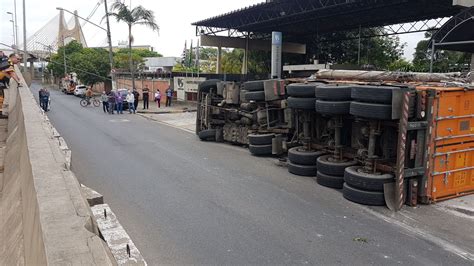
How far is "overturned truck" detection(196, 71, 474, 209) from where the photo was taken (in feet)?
24.6

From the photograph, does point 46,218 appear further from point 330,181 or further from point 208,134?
point 208,134

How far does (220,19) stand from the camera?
33.4 meters

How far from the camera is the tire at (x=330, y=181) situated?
28.4 ft

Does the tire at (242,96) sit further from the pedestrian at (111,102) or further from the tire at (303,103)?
the pedestrian at (111,102)

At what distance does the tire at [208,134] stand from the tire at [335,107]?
22.5 feet

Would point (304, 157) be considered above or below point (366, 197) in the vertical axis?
above

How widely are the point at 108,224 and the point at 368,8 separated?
25979mm

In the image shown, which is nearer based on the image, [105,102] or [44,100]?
[44,100]

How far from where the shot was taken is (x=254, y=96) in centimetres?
1253

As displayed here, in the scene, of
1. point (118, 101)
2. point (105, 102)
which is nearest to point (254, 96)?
point (118, 101)

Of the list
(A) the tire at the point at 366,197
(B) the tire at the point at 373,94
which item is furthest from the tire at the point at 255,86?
(A) the tire at the point at 366,197

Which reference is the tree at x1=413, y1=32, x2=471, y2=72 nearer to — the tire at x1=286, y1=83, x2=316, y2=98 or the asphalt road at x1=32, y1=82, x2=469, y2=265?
the tire at x1=286, y1=83, x2=316, y2=98

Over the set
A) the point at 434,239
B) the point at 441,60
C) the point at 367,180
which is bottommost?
the point at 434,239

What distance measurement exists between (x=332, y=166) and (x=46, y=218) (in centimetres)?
620
